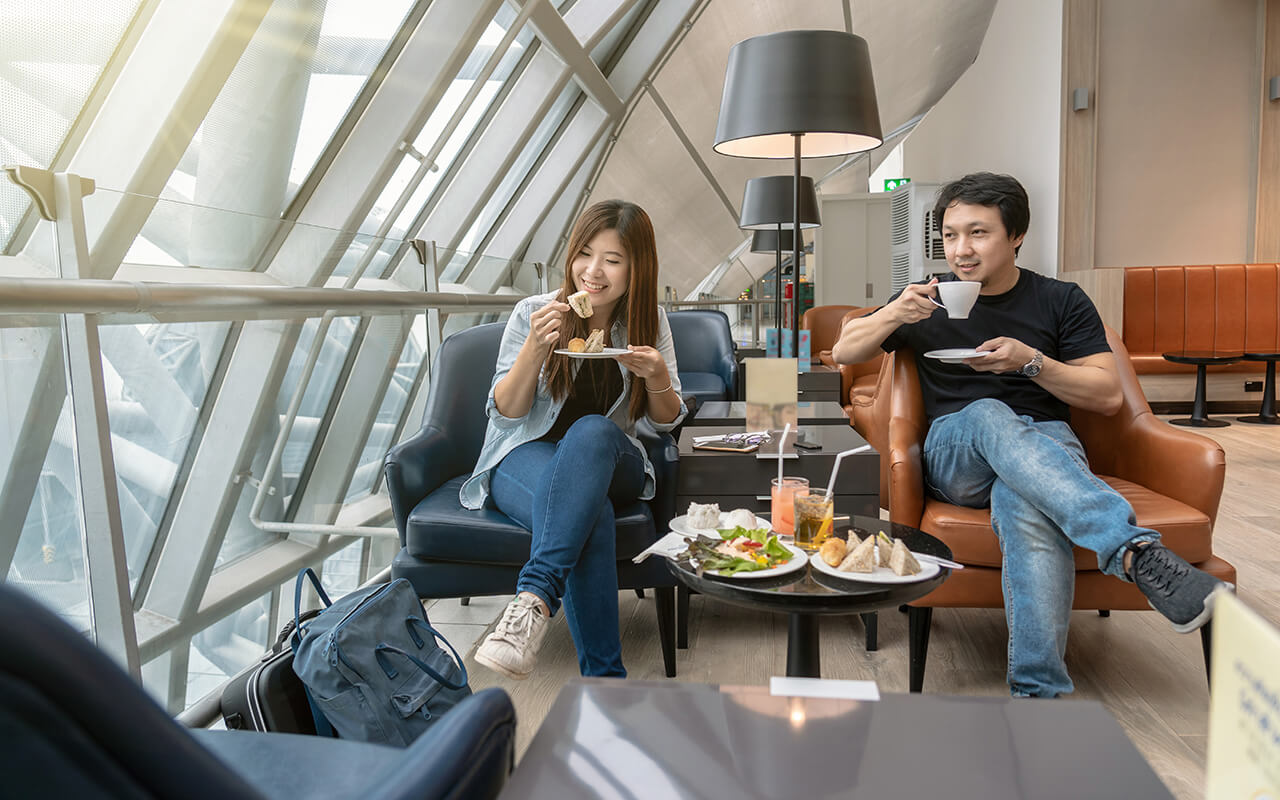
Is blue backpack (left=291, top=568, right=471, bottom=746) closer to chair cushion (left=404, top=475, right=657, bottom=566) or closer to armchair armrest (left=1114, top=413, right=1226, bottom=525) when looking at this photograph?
chair cushion (left=404, top=475, right=657, bottom=566)

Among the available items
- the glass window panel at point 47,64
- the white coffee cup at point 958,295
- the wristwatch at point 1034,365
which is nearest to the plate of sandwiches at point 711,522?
the white coffee cup at point 958,295

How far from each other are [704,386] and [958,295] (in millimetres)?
2117

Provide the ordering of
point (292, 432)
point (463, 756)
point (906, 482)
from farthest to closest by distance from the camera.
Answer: point (292, 432) → point (906, 482) → point (463, 756)

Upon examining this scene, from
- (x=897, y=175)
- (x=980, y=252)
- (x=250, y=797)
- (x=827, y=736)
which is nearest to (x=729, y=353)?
(x=980, y=252)

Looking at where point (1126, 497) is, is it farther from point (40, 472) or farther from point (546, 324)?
point (40, 472)

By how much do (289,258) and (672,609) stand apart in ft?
4.42

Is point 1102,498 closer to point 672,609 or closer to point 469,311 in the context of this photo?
point 672,609

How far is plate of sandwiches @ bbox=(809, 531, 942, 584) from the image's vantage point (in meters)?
1.31

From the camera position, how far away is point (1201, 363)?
549cm

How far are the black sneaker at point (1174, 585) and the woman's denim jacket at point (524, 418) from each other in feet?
3.55

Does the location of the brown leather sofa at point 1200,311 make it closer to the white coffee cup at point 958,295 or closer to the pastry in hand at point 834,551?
the white coffee cup at point 958,295

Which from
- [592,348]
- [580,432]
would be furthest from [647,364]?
[580,432]

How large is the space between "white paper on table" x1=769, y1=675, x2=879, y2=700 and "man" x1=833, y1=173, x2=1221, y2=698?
2.70ft

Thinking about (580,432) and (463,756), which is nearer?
(463,756)
